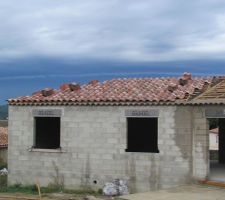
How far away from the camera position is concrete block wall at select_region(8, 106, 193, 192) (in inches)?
760

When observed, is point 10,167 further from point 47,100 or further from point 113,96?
point 113,96

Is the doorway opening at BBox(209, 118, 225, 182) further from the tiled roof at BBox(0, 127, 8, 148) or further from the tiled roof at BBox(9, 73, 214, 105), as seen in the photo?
the tiled roof at BBox(0, 127, 8, 148)

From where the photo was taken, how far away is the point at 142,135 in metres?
25.8

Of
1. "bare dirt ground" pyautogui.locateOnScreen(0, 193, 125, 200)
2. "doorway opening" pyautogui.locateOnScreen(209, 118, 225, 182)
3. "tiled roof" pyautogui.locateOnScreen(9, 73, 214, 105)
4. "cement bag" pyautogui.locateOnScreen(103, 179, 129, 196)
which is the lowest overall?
"bare dirt ground" pyautogui.locateOnScreen(0, 193, 125, 200)

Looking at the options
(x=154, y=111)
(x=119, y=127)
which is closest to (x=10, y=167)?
(x=119, y=127)

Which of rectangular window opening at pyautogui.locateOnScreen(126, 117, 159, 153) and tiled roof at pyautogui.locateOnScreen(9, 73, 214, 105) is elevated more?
tiled roof at pyautogui.locateOnScreen(9, 73, 214, 105)

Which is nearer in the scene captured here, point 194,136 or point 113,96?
point 194,136

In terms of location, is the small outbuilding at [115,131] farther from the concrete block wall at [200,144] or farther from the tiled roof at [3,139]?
the tiled roof at [3,139]

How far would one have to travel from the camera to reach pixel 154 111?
19672mm

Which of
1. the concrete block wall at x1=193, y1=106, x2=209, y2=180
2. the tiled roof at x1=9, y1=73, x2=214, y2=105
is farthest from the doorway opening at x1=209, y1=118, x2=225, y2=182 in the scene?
the tiled roof at x1=9, y1=73, x2=214, y2=105

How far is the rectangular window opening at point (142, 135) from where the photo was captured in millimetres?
25375

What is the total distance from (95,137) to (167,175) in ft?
11.1

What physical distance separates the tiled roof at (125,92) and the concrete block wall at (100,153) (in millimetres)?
331

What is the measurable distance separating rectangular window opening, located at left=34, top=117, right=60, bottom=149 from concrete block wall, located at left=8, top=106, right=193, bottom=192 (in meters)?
0.96
